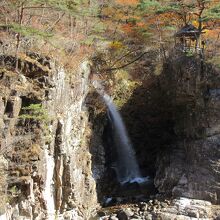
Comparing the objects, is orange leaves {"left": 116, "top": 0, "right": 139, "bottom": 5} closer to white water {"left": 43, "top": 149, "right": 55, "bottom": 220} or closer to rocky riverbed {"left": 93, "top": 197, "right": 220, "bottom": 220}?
rocky riverbed {"left": 93, "top": 197, "right": 220, "bottom": 220}

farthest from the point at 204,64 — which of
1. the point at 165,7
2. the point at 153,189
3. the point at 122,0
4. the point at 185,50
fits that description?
the point at 122,0

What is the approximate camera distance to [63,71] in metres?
16.4

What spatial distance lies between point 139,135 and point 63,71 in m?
9.18

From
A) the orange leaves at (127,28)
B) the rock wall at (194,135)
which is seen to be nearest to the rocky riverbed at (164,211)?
the rock wall at (194,135)

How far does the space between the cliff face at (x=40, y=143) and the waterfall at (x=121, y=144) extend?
5016 mm

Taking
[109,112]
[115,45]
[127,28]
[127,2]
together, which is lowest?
[109,112]

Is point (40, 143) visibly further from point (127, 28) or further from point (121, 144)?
point (127, 28)

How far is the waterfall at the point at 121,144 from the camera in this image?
A: 22.6 metres

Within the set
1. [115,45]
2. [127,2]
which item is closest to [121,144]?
[115,45]

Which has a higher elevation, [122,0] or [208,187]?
[122,0]

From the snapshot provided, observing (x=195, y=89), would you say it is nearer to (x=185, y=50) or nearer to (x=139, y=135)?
(x=185, y=50)

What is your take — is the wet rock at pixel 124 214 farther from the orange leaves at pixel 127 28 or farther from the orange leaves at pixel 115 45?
the orange leaves at pixel 127 28

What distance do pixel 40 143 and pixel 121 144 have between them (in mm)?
10016

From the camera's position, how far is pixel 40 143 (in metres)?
13.8
